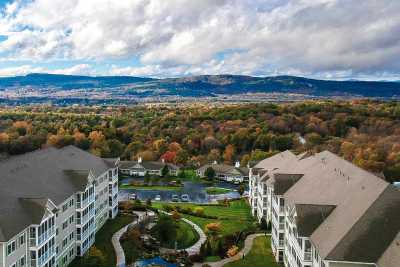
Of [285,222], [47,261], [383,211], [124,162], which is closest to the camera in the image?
[383,211]

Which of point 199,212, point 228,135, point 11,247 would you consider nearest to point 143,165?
point 228,135

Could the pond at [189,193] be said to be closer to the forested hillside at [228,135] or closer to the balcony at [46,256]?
the forested hillside at [228,135]

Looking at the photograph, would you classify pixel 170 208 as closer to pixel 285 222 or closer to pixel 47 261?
pixel 285 222

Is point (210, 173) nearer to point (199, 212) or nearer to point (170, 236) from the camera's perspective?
point (199, 212)

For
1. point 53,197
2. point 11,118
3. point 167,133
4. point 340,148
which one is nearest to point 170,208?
point 53,197

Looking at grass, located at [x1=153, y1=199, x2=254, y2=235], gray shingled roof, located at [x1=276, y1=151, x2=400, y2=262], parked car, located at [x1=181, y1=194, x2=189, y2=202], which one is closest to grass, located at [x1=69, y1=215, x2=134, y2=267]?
grass, located at [x1=153, y1=199, x2=254, y2=235]

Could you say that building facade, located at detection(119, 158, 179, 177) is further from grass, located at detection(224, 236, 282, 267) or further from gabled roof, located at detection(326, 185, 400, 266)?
gabled roof, located at detection(326, 185, 400, 266)

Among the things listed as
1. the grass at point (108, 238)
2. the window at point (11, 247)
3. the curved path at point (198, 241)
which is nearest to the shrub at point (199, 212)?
the curved path at point (198, 241)
